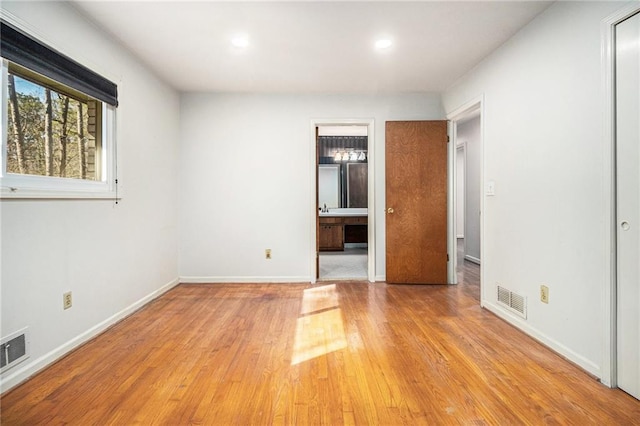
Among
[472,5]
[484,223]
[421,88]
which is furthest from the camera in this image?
[421,88]

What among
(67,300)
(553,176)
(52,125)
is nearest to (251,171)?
(52,125)

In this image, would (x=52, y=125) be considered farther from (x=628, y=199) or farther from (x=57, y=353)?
(x=628, y=199)

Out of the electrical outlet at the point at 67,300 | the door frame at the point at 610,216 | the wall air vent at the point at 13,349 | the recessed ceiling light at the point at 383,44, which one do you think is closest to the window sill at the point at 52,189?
the electrical outlet at the point at 67,300

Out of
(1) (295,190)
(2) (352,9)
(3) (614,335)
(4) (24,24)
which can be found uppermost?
(2) (352,9)

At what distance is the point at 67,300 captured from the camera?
2.19 meters

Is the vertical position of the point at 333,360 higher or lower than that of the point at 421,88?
lower

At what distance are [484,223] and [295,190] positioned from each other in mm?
2216

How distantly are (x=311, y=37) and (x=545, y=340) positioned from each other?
9.75 feet

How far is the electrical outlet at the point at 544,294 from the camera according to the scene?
7.51ft

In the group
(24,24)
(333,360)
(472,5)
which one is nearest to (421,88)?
(472,5)

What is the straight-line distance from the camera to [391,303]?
323 cm

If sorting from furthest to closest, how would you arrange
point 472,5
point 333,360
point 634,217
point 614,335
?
point 472,5
point 333,360
point 614,335
point 634,217

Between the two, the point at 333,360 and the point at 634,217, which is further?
the point at 333,360

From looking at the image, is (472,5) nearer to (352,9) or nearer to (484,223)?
(352,9)
